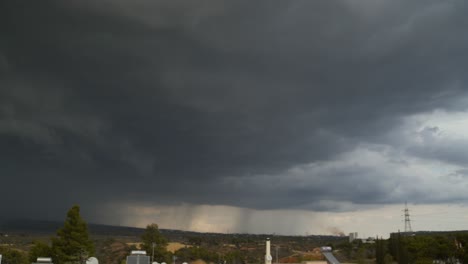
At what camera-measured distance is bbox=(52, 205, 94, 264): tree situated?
75500 millimetres

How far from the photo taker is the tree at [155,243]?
11494 centimetres

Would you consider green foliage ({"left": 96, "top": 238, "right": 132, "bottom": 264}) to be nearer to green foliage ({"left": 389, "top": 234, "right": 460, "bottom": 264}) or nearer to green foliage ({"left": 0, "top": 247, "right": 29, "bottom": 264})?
green foliage ({"left": 0, "top": 247, "right": 29, "bottom": 264})

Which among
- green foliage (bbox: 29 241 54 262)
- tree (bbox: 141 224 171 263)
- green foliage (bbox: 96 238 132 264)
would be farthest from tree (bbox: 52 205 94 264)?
green foliage (bbox: 96 238 132 264)

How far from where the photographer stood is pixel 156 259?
11381 centimetres

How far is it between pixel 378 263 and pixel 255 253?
235 ft

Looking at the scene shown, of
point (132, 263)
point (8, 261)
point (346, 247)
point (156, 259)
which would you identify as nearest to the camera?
point (132, 263)

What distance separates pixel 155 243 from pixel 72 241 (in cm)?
4182

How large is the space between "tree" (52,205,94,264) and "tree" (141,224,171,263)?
37.2m

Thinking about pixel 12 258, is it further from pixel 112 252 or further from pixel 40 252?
pixel 112 252

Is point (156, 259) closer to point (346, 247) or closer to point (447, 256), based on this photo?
point (447, 256)

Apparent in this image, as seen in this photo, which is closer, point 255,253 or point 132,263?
point 132,263

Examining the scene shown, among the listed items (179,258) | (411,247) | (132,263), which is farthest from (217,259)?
(132,263)

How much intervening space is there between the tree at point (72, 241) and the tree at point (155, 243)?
37.2 metres

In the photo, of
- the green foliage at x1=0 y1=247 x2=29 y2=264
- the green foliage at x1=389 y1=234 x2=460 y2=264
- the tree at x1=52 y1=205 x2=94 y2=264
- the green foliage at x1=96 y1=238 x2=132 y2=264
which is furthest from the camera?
the green foliage at x1=96 y1=238 x2=132 y2=264
